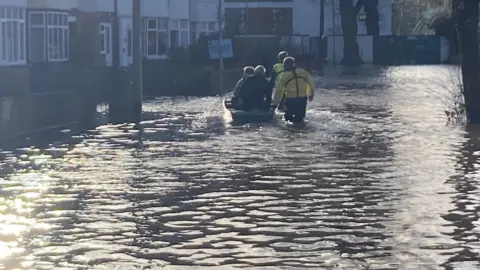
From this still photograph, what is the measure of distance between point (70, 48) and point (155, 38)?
10.9 metres

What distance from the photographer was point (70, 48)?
49.8 meters

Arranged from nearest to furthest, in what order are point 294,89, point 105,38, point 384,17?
point 294,89, point 105,38, point 384,17

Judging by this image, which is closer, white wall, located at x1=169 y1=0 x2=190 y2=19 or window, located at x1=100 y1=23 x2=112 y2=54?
window, located at x1=100 y1=23 x2=112 y2=54

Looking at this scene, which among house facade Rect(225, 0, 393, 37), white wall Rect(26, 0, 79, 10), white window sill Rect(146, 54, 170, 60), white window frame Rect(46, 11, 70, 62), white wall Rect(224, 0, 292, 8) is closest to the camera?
white wall Rect(26, 0, 79, 10)

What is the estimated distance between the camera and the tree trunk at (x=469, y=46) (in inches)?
930

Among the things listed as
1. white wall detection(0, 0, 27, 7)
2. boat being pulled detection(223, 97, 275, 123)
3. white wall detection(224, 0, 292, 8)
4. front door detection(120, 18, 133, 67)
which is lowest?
boat being pulled detection(223, 97, 275, 123)

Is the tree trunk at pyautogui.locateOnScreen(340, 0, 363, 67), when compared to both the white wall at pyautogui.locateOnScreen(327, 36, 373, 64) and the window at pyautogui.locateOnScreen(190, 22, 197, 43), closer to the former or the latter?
the white wall at pyautogui.locateOnScreen(327, 36, 373, 64)

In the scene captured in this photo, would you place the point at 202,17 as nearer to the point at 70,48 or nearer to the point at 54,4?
the point at 70,48

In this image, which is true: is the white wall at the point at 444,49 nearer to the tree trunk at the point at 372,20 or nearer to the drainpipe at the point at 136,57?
the tree trunk at the point at 372,20

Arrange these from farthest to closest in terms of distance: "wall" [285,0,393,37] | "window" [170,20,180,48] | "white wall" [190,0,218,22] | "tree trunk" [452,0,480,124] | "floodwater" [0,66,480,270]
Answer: "wall" [285,0,393,37] → "white wall" [190,0,218,22] → "window" [170,20,180,48] → "tree trunk" [452,0,480,124] → "floodwater" [0,66,480,270]

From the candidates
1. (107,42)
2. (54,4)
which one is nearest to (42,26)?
(54,4)

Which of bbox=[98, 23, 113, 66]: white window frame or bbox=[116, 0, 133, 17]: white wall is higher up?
bbox=[116, 0, 133, 17]: white wall

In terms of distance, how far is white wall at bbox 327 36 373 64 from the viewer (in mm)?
84250

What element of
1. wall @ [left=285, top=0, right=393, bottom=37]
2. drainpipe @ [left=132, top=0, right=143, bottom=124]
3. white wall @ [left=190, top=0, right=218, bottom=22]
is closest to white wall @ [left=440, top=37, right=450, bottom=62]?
wall @ [left=285, top=0, right=393, bottom=37]
